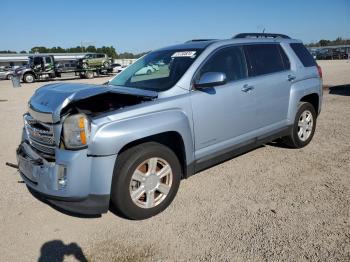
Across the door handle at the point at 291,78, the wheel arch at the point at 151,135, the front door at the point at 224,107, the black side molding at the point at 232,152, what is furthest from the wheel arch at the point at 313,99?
the wheel arch at the point at 151,135

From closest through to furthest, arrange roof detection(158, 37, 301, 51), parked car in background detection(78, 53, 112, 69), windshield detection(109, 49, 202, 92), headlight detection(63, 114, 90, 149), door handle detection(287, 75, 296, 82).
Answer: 1. headlight detection(63, 114, 90, 149)
2. windshield detection(109, 49, 202, 92)
3. roof detection(158, 37, 301, 51)
4. door handle detection(287, 75, 296, 82)
5. parked car in background detection(78, 53, 112, 69)

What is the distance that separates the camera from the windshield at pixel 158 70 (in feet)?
13.2

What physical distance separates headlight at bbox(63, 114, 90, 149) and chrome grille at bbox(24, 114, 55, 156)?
251 mm

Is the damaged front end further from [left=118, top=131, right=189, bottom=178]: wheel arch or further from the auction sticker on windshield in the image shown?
the auction sticker on windshield

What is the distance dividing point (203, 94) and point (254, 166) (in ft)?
5.41

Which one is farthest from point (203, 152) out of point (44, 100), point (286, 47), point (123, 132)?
point (286, 47)

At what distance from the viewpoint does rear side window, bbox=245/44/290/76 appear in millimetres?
4660

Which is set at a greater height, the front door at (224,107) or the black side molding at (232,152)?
the front door at (224,107)

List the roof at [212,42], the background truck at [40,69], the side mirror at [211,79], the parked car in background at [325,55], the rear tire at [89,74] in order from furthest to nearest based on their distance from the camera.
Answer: the parked car in background at [325,55]
the rear tire at [89,74]
the background truck at [40,69]
the roof at [212,42]
the side mirror at [211,79]

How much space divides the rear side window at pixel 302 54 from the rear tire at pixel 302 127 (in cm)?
71

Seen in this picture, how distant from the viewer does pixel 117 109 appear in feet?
11.0

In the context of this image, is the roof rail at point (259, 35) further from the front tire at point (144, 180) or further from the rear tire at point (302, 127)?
the front tire at point (144, 180)

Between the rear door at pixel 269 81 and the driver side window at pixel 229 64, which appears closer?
the driver side window at pixel 229 64

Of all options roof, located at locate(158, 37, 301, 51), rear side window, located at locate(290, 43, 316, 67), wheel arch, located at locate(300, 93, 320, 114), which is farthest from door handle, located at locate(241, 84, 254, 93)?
wheel arch, located at locate(300, 93, 320, 114)
